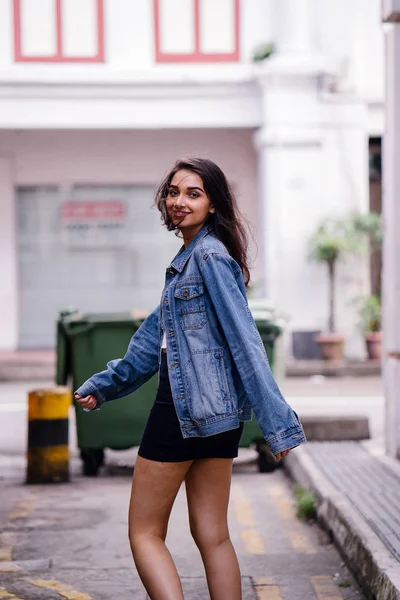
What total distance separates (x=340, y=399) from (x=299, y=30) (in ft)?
22.9

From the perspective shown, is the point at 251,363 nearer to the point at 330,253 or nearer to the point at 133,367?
the point at 133,367

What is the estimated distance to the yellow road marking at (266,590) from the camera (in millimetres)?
5367

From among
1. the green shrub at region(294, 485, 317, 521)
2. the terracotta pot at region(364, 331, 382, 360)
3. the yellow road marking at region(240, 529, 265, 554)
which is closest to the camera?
the yellow road marking at region(240, 529, 265, 554)

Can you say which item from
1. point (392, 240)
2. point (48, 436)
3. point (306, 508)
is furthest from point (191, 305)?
point (392, 240)

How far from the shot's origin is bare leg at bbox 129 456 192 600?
159 inches

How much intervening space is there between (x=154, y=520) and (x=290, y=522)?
3.14 m

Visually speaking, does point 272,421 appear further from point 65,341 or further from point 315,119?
point 315,119

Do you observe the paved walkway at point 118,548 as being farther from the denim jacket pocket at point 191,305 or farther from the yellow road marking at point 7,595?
the denim jacket pocket at point 191,305

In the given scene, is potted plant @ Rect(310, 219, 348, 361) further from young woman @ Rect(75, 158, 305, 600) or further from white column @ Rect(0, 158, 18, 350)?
young woman @ Rect(75, 158, 305, 600)

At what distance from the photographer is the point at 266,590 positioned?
5488 millimetres

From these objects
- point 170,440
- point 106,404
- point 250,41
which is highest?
point 250,41

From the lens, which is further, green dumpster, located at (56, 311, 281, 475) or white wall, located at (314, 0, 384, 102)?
white wall, located at (314, 0, 384, 102)

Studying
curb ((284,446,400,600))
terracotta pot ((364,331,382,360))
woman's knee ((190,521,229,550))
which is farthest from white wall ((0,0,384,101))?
woman's knee ((190,521,229,550))

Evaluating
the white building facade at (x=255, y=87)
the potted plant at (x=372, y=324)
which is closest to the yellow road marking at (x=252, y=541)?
the potted plant at (x=372, y=324)
